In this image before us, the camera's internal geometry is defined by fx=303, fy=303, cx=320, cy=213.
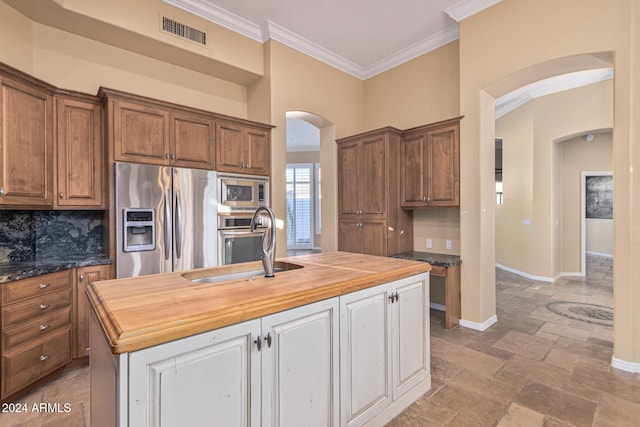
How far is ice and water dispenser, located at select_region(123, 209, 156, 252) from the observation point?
2799 mm

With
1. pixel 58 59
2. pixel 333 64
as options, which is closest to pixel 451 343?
pixel 333 64

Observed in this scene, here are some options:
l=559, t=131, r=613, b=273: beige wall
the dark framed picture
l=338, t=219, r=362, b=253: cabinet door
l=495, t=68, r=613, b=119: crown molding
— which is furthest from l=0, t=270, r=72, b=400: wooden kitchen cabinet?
the dark framed picture

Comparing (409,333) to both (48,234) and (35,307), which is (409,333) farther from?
(48,234)

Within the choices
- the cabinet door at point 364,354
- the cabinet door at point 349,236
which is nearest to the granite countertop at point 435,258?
the cabinet door at point 349,236

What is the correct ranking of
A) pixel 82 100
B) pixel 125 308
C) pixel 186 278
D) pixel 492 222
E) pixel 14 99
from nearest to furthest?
pixel 125 308
pixel 186 278
pixel 14 99
pixel 82 100
pixel 492 222

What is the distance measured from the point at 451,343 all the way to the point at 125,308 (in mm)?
3138

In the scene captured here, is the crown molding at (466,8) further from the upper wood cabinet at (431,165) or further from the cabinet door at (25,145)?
the cabinet door at (25,145)

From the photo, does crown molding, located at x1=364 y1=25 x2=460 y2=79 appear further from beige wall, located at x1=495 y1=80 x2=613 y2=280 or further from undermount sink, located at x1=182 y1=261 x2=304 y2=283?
undermount sink, located at x1=182 y1=261 x2=304 y2=283

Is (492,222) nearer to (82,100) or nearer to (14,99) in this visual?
(82,100)

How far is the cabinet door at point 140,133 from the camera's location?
111 inches

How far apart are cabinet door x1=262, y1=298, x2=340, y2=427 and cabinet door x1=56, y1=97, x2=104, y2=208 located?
2583 mm

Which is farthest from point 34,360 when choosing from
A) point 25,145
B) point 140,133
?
point 140,133

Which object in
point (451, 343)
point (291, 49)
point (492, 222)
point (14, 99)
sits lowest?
point (451, 343)

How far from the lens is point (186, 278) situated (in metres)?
1.86
